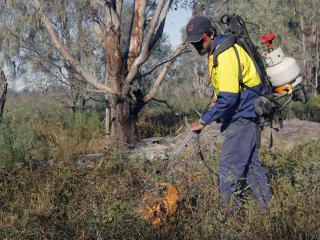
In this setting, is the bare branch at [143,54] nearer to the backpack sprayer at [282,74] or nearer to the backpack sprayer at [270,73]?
the backpack sprayer at [270,73]

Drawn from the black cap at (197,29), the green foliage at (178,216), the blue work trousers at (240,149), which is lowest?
the green foliage at (178,216)

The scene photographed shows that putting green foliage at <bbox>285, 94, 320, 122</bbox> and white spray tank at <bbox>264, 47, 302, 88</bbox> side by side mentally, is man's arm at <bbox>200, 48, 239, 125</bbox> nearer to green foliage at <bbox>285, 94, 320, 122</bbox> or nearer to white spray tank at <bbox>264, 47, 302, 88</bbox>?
white spray tank at <bbox>264, 47, 302, 88</bbox>

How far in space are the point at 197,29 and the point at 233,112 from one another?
32.7 inches

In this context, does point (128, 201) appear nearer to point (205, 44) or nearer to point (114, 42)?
point (205, 44)

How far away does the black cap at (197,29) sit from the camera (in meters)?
4.43

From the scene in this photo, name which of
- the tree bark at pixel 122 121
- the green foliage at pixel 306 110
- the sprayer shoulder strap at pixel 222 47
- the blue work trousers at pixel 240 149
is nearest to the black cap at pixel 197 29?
the sprayer shoulder strap at pixel 222 47

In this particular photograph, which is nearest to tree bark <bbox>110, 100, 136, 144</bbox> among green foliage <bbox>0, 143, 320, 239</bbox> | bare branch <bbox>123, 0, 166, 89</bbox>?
bare branch <bbox>123, 0, 166, 89</bbox>

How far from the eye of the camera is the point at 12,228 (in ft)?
11.9

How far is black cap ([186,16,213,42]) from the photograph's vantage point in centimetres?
443

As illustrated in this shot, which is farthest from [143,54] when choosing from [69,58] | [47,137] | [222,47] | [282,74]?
[222,47]

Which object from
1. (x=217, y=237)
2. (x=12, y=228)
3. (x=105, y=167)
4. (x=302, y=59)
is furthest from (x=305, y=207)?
(x=302, y=59)

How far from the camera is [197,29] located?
444 cm

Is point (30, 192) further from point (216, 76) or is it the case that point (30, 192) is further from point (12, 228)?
point (216, 76)

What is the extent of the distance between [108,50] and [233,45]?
523 centimetres
